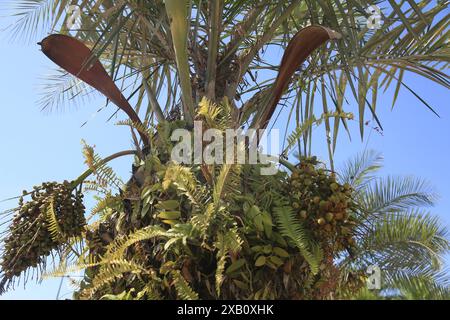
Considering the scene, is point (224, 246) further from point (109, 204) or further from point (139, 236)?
point (109, 204)

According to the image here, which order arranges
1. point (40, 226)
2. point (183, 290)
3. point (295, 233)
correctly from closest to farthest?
point (183, 290) → point (295, 233) → point (40, 226)

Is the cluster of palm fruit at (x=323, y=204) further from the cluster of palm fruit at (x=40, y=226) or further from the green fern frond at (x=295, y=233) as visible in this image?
the cluster of palm fruit at (x=40, y=226)

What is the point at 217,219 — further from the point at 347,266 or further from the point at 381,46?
the point at 381,46

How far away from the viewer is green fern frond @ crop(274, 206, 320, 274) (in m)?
2.17

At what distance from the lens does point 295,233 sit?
2223 millimetres

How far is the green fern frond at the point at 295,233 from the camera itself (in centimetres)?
217

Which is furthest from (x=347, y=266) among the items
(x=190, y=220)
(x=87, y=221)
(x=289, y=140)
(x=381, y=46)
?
(x=381, y=46)

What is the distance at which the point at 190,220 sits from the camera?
2293 millimetres

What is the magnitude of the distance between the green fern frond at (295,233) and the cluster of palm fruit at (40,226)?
95cm

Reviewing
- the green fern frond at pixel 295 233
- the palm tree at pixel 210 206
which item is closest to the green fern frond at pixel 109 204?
the palm tree at pixel 210 206

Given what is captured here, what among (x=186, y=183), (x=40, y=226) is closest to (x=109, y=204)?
(x=40, y=226)

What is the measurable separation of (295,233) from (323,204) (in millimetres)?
184
